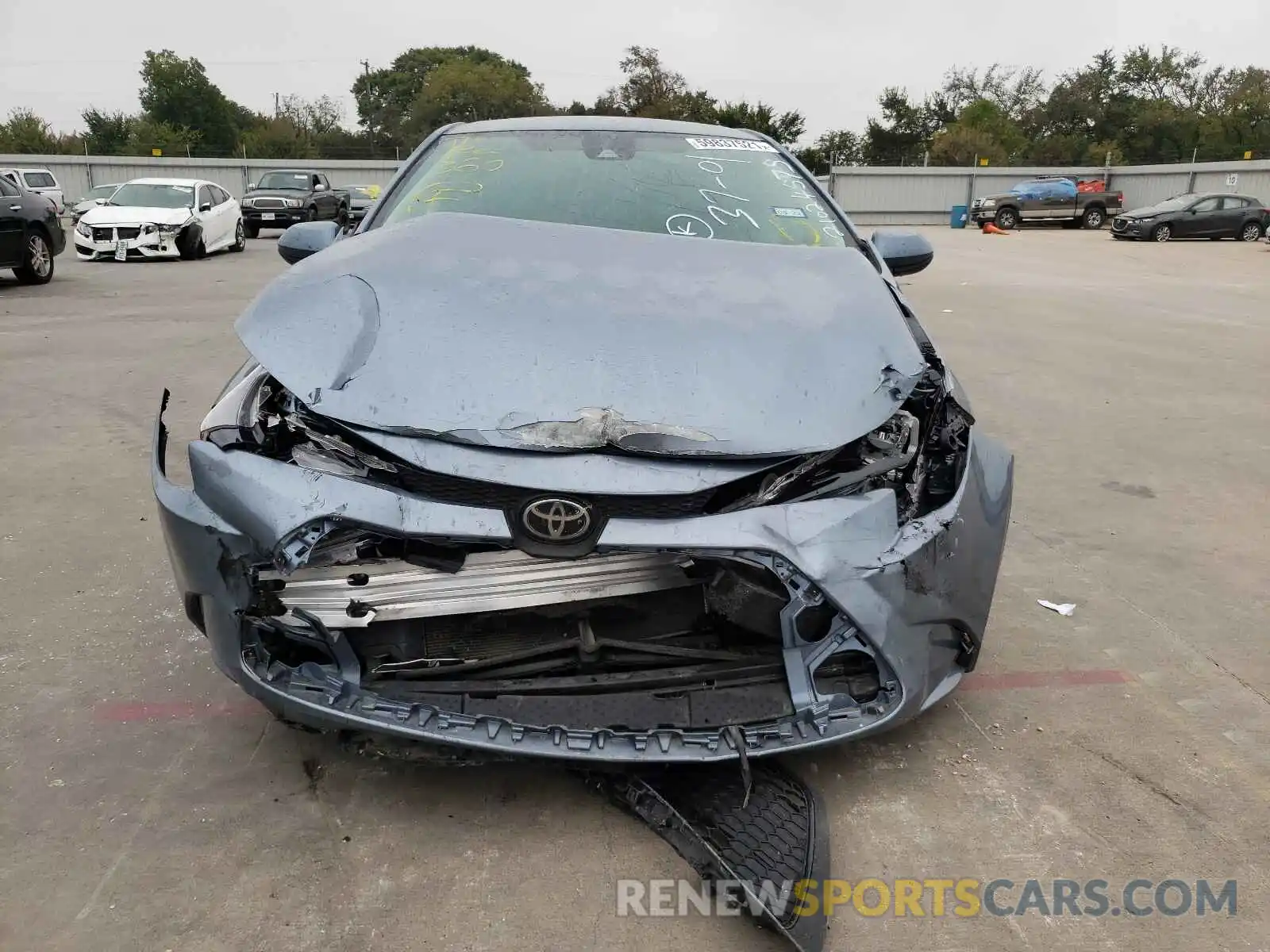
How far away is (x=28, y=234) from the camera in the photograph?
1117cm

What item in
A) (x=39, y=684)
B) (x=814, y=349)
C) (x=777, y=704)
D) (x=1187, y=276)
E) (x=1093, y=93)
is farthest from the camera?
(x=1093, y=93)

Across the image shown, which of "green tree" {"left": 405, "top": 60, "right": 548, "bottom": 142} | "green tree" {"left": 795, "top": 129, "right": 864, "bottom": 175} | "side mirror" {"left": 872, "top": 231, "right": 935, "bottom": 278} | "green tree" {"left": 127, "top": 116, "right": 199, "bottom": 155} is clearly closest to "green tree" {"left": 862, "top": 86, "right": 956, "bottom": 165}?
"green tree" {"left": 795, "top": 129, "right": 864, "bottom": 175}

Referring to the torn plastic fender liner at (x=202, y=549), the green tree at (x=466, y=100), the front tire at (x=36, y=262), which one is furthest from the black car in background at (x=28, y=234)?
the green tree at (x=466, y=100)

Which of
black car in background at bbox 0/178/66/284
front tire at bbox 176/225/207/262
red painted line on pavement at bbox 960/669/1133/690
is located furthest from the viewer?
front tire at bbox 176/225/207/262

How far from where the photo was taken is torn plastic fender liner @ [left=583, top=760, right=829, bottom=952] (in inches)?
75.5

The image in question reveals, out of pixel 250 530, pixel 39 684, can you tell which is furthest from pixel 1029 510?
pixel 39 684

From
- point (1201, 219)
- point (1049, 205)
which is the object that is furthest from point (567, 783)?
point (1049, 205)

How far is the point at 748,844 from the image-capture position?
2.06 m

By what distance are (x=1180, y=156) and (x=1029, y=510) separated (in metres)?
51.6

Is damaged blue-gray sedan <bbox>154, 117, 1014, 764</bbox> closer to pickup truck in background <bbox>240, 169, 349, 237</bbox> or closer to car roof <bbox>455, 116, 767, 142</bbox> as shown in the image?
car roof <bbox>455, 116, 767, 142</bbox>

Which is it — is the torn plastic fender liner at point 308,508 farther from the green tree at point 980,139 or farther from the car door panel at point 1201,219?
the green tree at point 980,139

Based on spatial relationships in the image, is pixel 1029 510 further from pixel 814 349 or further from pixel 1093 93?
pixel 1093 93

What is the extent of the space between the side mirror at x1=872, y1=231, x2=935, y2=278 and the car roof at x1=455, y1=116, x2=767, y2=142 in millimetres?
782

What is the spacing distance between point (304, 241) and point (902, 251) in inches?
89.1
